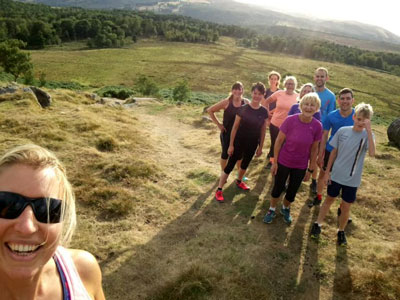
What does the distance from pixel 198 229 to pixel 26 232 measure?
4.74 metres

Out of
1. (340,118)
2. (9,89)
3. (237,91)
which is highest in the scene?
(237,91)

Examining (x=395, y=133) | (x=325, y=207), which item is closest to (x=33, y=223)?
(x=325, y=207)

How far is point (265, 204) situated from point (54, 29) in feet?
333

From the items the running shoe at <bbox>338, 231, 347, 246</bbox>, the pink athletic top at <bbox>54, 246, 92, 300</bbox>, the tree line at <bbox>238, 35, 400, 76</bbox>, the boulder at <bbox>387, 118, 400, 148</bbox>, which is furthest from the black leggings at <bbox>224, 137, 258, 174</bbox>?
the tree line at <bbox>238, 35, 400, 76</bbox>

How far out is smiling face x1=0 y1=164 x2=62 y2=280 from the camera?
1502 millimetres

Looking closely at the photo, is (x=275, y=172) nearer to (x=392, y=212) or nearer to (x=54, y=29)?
(x=392, y=212)

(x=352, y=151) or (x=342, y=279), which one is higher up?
(x=352, y=151)

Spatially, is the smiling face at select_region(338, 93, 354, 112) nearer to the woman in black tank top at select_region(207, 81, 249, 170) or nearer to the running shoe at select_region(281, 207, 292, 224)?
the woman in black tank top at select_region(207, 81, 249, 170)

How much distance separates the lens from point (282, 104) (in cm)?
738

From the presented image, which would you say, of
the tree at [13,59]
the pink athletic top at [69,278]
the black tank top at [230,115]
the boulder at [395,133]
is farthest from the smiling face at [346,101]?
the tree at [13,59]

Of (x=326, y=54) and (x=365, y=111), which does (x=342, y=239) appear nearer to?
(x=365, y=111)

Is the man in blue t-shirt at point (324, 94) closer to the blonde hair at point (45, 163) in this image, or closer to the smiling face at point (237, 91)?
the smiling face at point (237, 91)

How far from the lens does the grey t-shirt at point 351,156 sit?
16.5 feet

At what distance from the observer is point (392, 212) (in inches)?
273
